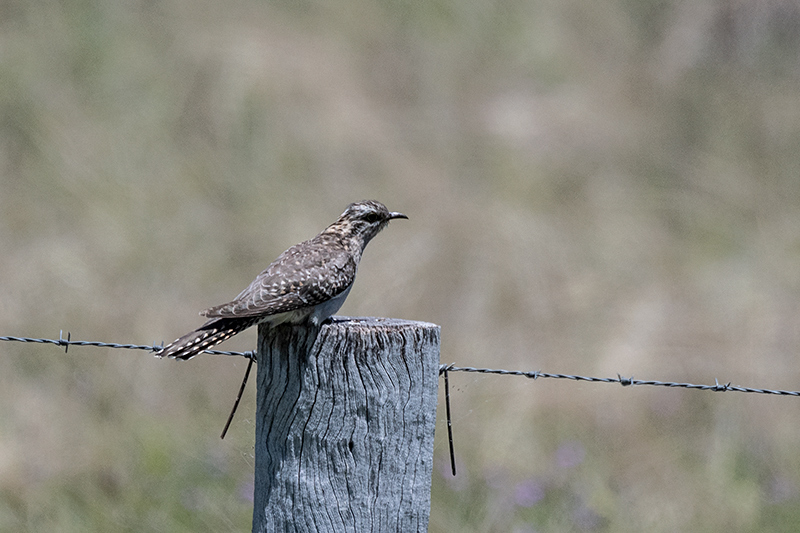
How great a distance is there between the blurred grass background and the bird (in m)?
0.62

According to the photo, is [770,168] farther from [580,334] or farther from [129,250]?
[129,250]

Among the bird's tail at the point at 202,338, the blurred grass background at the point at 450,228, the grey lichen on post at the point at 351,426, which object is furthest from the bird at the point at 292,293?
the blurred grass background at the point at 450,228

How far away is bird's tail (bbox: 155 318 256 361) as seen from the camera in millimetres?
3432

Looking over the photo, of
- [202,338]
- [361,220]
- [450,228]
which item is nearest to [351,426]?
[202,338]

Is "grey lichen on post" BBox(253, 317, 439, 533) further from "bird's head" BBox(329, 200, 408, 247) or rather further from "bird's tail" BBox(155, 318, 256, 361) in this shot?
"bird's head" BBox(329, 200, 408, 247)

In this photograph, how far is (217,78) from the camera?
12305 millimetres

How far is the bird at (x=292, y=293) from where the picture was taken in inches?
139

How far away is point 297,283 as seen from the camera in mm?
3789

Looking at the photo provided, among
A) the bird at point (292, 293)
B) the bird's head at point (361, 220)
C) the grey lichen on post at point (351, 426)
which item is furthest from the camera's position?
the bird's head at point (361, 220)

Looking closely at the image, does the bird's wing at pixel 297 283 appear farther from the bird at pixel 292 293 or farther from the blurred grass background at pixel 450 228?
the blurred grass background at pixel 450 228

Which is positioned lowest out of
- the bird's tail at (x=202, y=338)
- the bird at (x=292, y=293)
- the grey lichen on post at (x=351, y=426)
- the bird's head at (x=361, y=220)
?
the grey lichen on post at (x=351, y=426)

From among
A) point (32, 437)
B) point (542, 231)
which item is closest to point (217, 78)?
point (542, 231)

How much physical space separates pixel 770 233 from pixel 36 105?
9257mm

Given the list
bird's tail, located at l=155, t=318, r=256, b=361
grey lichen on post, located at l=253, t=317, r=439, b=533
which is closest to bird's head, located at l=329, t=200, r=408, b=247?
bird's tail, located at l=155, t=318, r=256, b=361
